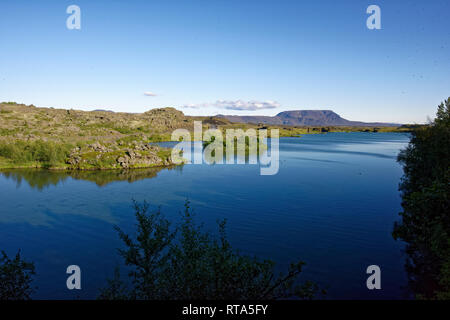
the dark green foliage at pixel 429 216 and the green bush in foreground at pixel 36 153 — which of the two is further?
the green bush in foreground at pixel 36 153

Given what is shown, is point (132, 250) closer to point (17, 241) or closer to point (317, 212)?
point (17, 241)

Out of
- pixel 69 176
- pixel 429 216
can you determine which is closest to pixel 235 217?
pixel 429 216

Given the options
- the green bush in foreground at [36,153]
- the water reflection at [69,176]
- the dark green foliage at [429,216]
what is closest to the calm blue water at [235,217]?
the water reflection at [69,176]

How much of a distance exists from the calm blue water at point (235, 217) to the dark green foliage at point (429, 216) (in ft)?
7.36

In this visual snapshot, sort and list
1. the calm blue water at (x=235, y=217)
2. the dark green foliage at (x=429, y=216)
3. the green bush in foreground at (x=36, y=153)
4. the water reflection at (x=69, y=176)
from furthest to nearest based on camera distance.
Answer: the green bush in foreground at (x=36, y=153)
the water reflection at (x=69, y=176)
the calm blue water at (x=235, y=217)
the dark green foliage at (x=429, y=216)

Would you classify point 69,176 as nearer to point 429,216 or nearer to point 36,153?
point 36,153

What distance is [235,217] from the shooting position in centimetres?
5016

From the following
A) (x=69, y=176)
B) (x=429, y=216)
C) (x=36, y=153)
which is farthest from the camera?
(x=36, y=153)

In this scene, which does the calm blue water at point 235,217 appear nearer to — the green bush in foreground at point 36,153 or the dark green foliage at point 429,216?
the dark green foliage at point 429,216

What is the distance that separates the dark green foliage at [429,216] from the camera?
936 inches

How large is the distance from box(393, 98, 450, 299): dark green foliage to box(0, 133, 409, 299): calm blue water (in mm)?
2244

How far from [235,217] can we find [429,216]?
2987cm
